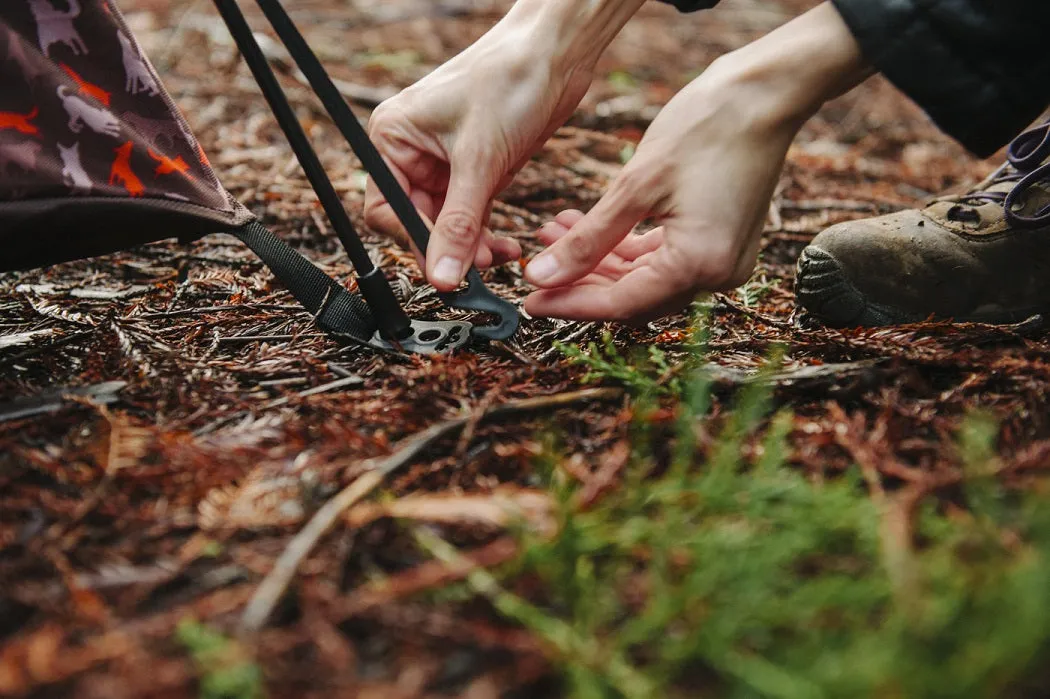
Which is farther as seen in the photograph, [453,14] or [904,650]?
[453,14]

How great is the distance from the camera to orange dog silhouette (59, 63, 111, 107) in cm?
152

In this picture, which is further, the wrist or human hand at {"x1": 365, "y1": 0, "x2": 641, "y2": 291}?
human hand at {"x1": 365, "y1": 0, "x2": 641, "y2": 291}

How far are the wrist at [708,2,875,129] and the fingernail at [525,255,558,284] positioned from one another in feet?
1.88

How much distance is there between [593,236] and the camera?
169cm

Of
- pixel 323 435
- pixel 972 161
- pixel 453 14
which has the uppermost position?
pixel 453 14

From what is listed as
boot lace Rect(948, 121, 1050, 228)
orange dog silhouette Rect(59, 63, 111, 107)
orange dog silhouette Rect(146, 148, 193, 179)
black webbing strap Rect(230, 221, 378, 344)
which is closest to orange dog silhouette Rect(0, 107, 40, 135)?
orange dog silhouette Rect(59, 63, 111, 107)

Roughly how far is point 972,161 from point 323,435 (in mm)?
4003

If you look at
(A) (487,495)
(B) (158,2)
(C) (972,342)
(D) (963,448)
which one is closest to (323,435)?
(A) (487,495)

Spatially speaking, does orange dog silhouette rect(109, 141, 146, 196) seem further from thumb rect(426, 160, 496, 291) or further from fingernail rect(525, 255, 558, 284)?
fingernail rect(525, 255, 558, 284)

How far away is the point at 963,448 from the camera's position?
1.25 metres

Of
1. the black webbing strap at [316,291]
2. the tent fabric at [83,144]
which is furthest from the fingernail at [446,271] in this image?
the tent fabric at [83,144]

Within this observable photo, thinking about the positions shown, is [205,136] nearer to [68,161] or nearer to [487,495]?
Answer: [68,161]

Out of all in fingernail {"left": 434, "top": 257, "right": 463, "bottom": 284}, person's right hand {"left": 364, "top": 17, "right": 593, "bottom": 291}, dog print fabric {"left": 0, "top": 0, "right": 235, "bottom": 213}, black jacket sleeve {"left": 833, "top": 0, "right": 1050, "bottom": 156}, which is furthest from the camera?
person's right hand {"left": 364, "top": 17, "right": 593, "bottom": 291}

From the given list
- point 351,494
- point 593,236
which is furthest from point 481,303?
point 351,494
